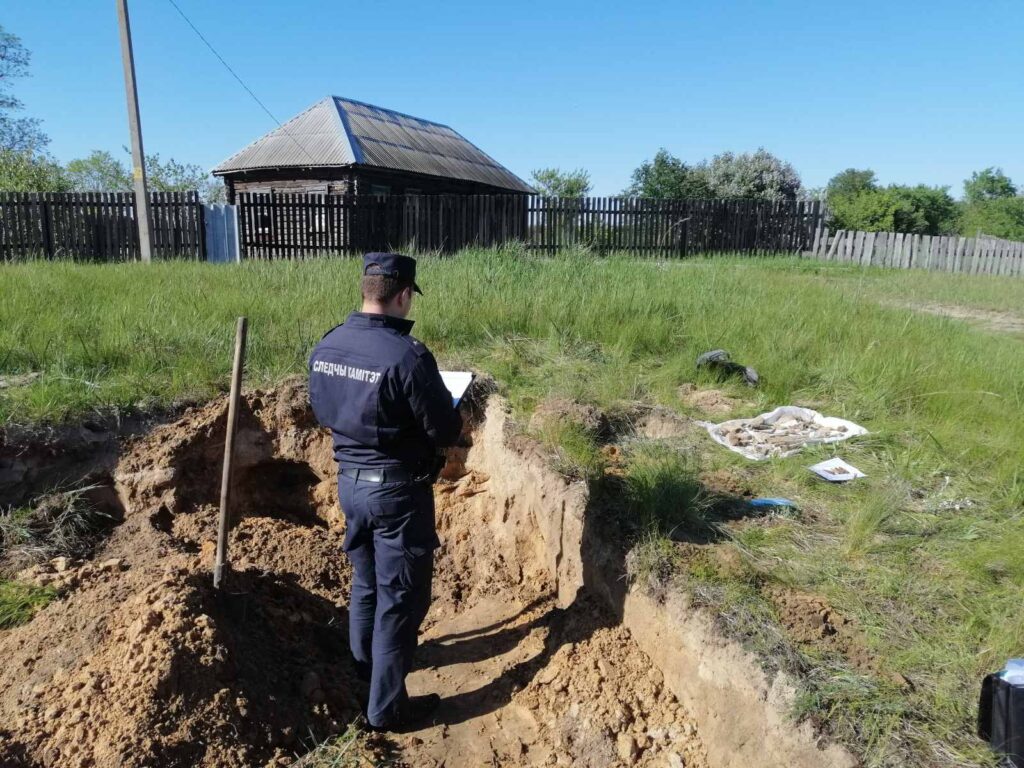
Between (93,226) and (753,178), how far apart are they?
915 inches

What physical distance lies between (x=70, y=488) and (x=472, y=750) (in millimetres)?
2791

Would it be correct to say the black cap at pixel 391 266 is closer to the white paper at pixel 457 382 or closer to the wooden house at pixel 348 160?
the white paper at pixel 457 382

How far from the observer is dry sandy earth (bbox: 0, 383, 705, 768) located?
2.43m

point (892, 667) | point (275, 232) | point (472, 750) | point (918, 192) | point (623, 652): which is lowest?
point (472, 750)

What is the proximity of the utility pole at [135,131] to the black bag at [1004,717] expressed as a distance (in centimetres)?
1202

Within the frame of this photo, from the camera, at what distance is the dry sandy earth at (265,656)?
2432mm

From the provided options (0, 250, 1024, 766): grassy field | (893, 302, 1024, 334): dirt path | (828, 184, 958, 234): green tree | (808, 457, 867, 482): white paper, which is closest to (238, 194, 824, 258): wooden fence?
(0, 250, 1024, 766): grassy field

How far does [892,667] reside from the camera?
244 centimetres

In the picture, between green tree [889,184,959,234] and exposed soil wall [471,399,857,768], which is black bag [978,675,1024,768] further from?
green tree [889,184,959,234]

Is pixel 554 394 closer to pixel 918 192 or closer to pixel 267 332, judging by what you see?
pixel 267 332

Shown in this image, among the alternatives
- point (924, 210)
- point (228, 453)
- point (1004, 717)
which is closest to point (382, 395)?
point (228, 453)

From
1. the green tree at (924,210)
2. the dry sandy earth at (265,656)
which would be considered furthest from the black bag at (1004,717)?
the green tree at (924,210)

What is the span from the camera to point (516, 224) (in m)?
14.9

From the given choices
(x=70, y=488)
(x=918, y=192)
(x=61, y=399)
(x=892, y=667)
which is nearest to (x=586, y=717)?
(x=892, y=667)
